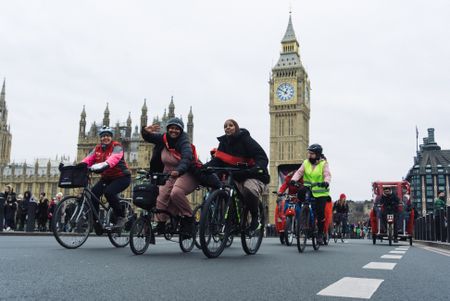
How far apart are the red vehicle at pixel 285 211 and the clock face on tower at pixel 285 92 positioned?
3009 inches

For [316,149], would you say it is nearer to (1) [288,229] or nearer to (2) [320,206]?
(2) [320,206]

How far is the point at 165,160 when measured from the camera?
6.70 metres

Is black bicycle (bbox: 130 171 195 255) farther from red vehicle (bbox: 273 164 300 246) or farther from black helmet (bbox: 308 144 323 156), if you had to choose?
red vehicle (bbox: 273 164 300 246)

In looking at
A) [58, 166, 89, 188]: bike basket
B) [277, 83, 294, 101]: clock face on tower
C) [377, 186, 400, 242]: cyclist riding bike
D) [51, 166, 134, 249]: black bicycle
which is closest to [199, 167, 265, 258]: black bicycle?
[51, 166, 134, 249]: black bicycle

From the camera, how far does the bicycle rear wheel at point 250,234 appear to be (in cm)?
627

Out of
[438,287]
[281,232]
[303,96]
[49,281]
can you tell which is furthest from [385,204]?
[303,96]

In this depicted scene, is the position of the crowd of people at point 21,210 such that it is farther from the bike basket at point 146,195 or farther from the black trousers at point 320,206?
the bike basket at point 146,195

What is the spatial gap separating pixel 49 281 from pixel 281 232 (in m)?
8.75

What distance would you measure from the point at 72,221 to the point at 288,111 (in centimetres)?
8325

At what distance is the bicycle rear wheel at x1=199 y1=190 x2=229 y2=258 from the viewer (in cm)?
530

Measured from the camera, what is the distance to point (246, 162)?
645 centimetres

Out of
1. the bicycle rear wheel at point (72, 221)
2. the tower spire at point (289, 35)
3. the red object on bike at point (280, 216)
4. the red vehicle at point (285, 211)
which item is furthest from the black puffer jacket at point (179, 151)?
the tower spire at point (289, 35)

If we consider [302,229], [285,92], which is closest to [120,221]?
[302,229]

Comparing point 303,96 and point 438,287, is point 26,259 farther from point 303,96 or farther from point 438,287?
point 303,96
